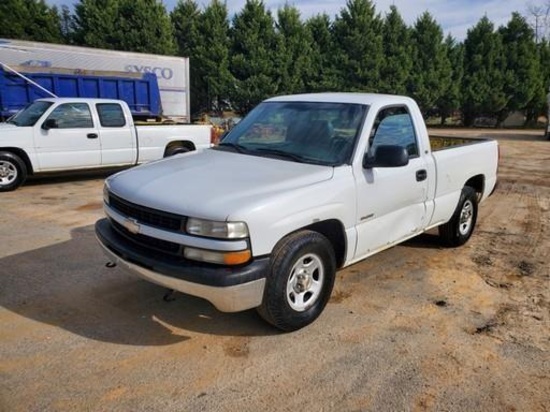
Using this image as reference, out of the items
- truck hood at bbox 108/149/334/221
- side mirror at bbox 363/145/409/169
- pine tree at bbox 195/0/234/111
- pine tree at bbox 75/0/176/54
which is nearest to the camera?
truck hood at bbox 108/149/334/221

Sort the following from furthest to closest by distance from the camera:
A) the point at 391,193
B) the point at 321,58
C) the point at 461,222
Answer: the point at 321,58
the point at 461,222
the point at 391,193

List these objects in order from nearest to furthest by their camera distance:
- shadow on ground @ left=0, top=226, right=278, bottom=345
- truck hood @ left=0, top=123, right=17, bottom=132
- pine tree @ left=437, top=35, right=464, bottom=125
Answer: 1. shadow on ground @ left=0, top=226, right=278, bottom=345
2. truck hood @ left=0, top=123, right=17, bottom=132
3. pine tree @ left=437, top=35, right=464, bottom=125

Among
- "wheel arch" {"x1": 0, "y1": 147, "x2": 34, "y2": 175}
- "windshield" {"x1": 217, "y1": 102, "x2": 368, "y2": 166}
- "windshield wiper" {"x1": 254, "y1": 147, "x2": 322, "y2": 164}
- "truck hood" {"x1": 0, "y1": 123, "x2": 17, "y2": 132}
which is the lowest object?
"wheel arch" {"x1": 0, "y1": 147, "x2": 34, "y2": 175}

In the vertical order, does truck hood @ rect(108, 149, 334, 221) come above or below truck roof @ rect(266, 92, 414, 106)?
below

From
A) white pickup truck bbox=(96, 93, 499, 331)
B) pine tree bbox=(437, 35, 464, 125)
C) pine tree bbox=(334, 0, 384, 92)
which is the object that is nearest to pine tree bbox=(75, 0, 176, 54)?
pine tree bbox=(334, 0, 384, 92)

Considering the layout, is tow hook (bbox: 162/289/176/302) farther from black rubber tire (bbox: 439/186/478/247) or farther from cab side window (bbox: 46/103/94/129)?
cab side window (bbox: 46/103/94/129)

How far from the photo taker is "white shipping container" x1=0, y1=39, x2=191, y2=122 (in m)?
14.6

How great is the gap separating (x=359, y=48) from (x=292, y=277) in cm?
3087

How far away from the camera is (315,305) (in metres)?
3.80

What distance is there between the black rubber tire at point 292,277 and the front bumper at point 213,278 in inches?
3.9

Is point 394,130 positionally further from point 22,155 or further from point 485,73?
point 485,73

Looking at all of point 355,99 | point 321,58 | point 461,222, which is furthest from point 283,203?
point 321,58

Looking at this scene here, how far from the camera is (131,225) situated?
3500 millimetres

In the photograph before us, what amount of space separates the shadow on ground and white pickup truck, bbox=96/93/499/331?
0.51m
